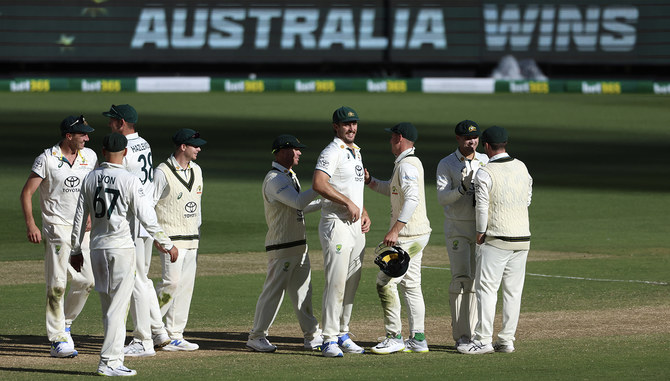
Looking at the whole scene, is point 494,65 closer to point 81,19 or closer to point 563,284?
point 81,19

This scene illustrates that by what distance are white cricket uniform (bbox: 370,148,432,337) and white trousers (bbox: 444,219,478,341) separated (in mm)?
320

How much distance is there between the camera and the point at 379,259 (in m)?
10.7

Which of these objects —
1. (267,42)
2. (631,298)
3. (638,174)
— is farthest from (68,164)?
(267,42)

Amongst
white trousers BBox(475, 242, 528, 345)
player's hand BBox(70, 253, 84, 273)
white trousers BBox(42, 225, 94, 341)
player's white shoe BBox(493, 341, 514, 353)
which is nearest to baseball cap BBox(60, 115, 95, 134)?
white trousers BBox(42, 225, 94, 341)

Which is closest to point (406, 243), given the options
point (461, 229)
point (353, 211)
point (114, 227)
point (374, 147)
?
point (461, 229)

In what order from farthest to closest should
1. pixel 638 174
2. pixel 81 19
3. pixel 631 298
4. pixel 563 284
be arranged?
1. pixel 81 19
2. pixel 638 174
3. pixel 563 284
4. pixel 631 298

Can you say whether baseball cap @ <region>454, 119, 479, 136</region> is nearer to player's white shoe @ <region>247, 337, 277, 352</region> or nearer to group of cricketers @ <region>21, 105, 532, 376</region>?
group of cricketers @ <region>21, 105, 532, 376</region>

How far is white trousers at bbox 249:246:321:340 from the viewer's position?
439 inches

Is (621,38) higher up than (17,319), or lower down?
higher up

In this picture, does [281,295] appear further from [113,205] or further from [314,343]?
[113,205]

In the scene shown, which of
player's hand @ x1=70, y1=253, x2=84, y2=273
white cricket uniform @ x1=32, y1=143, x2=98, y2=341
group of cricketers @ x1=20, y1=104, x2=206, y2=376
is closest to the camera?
player's hand @ x1=70, y1=253, x2=84, y2=273

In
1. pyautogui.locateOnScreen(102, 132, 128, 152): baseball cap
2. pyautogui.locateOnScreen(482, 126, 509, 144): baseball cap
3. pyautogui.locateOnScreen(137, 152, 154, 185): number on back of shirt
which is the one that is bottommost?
pyautogui.locateOnScreen(137, 152, 154, 185): number on back of shirt

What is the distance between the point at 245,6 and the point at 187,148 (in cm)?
3615

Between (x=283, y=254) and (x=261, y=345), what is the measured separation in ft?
3.01
